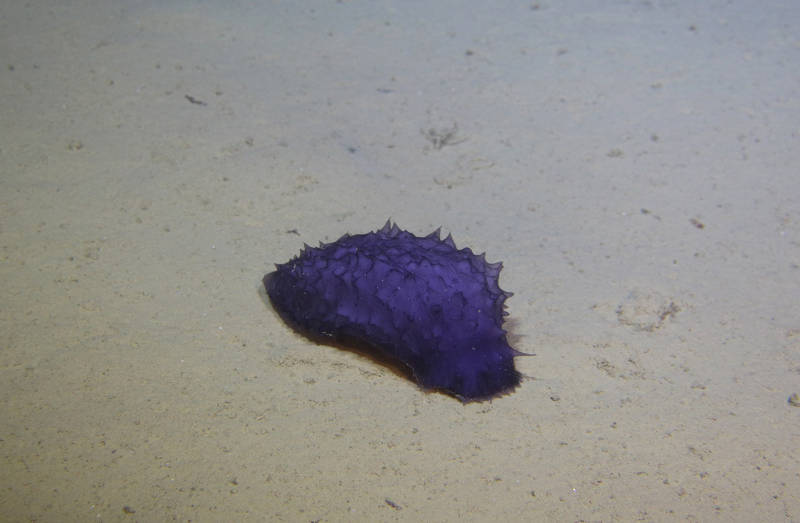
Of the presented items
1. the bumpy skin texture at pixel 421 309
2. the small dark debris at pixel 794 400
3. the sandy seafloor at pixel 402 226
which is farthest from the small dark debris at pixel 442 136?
the small dark debris at pixel 794 400

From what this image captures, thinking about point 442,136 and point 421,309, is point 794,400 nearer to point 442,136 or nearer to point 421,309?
point 421,309

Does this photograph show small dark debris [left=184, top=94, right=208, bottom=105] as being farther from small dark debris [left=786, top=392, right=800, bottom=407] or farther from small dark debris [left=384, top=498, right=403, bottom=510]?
small dark debris [left=786, top=392, right=800, bottom=407]

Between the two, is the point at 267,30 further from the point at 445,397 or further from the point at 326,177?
the point at 445,397

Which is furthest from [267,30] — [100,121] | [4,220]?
[4,220]

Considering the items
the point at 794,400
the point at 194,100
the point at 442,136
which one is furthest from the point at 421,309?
the point at 194,100

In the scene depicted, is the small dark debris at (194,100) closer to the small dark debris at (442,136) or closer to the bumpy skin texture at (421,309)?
the small dark debris at (442,136)

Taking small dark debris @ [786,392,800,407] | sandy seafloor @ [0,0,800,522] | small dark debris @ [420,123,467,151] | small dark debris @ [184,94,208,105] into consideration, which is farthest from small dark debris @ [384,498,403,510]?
small dark debris @ [184,94,208,105]
